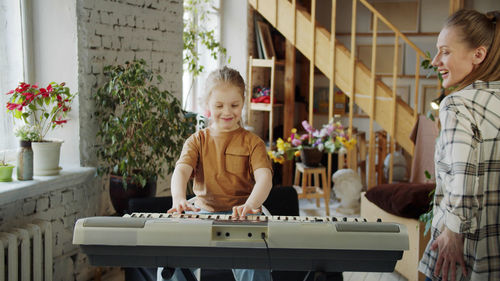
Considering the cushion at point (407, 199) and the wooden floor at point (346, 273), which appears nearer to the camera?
the cushion at point (407, 199)

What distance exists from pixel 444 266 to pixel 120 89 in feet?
7.00

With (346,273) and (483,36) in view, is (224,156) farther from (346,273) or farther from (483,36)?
(346,273)

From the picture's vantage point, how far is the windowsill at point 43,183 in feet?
7.59

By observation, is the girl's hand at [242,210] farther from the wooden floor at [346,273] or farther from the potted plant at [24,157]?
the wooden floor at [346,273]

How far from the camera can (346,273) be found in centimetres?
350

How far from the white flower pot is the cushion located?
2.17 m

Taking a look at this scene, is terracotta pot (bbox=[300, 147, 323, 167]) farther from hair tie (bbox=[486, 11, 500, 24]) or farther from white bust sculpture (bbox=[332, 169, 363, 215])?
hair tie (bbox=[486, 11, 500, 24])

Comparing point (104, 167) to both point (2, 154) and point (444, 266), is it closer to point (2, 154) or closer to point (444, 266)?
point (2, 154)

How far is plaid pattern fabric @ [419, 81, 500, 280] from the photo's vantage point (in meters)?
1.40

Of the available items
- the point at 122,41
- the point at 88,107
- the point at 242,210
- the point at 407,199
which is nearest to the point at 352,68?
the point at 407,199

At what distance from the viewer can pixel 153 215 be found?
1368 millimetres

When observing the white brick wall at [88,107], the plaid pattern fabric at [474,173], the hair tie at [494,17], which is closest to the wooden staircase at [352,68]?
the white brick wall at [88,107]

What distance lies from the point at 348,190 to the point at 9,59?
342cm

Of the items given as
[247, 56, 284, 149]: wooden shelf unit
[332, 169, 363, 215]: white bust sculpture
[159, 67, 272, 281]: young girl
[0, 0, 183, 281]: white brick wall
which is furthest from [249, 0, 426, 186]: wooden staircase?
[159, 67, 272, 281]: young girl
